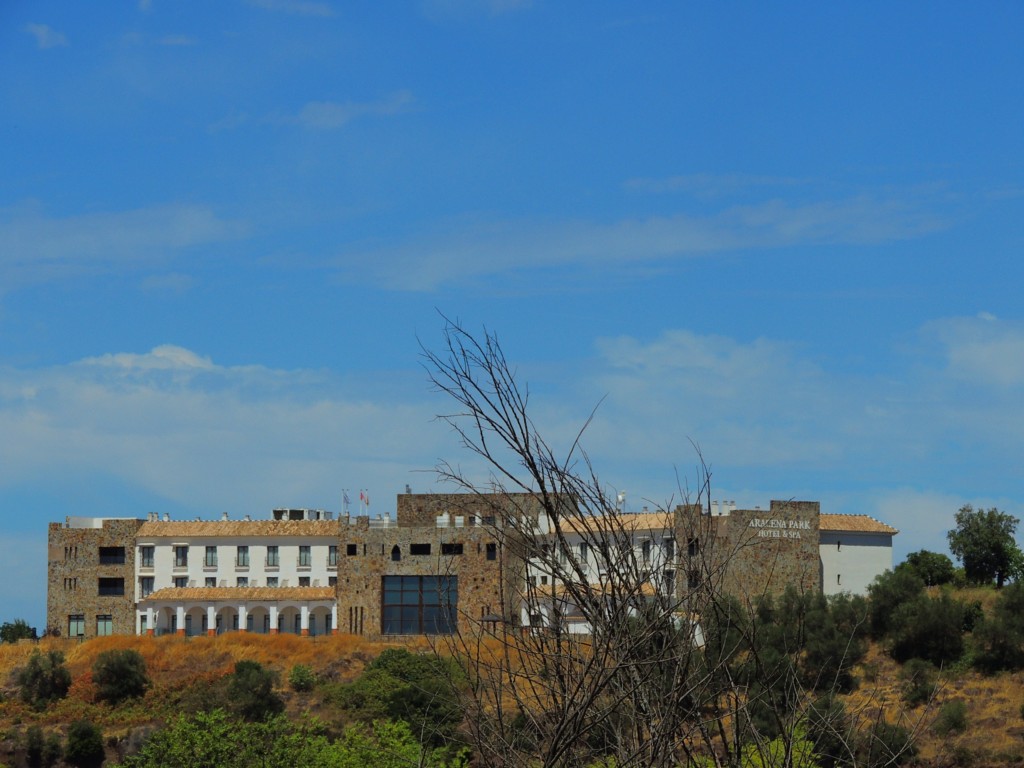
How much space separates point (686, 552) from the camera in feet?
38.2

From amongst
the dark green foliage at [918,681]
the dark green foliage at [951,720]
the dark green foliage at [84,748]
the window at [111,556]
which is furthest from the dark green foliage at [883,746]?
the window at [111,556]

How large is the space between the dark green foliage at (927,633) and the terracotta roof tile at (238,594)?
2767 centimetres

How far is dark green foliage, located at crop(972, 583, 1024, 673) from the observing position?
5853cm

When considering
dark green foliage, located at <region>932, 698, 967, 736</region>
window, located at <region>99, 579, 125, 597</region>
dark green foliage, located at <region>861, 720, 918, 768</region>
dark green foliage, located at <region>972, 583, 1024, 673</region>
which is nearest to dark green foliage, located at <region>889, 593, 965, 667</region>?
dark green foliage, located at <region>972, 583, 1024, 673</region>

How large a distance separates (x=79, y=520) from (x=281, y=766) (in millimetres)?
47146

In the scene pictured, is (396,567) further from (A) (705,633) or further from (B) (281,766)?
(A) (705,633)

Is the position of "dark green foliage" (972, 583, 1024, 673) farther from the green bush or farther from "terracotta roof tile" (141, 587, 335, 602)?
"terracotta roof tile" (141, 587, 335, 602)

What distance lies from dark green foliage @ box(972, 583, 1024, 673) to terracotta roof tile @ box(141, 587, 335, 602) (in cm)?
3102

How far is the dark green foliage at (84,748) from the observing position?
53781 mm

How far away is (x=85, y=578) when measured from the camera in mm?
72812

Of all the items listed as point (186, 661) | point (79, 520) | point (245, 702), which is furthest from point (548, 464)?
point (79, 520)

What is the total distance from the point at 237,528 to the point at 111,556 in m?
6.60

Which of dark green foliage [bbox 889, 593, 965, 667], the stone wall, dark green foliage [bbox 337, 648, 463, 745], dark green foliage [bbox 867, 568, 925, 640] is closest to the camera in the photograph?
dark green foliage [bbox 337, 648, 463, 745]

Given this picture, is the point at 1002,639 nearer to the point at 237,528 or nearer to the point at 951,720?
the point at 951,720
